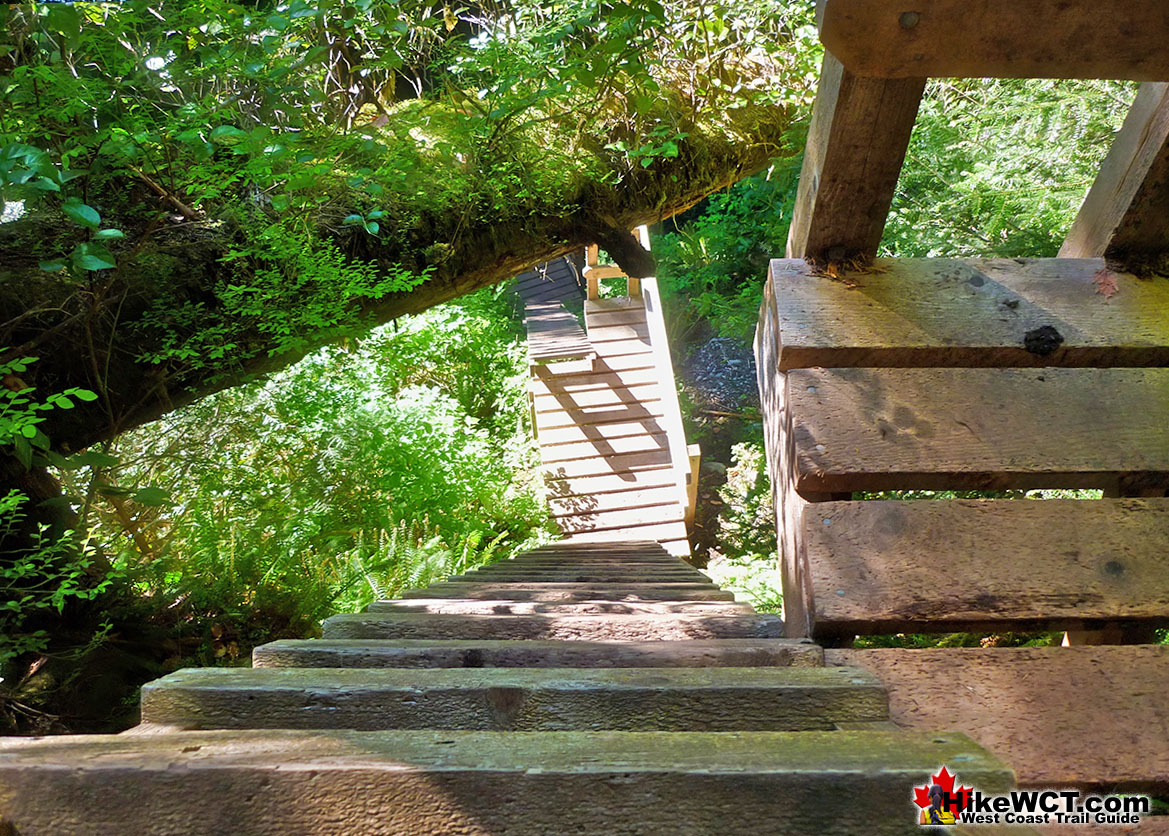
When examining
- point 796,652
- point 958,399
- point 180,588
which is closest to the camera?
point 796,652

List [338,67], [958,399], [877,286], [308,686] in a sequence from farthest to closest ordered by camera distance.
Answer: [338,67]
[877,286]
[958,399]
[308,686]

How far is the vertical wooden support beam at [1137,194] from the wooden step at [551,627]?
1301 millimetres

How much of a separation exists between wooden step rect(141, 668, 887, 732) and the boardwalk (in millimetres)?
6278

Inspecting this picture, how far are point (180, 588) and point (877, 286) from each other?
13.1 ft

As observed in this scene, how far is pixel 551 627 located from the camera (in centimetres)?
150

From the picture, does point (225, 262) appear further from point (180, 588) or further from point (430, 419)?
point (430, 419)

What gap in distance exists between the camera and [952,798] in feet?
2.13

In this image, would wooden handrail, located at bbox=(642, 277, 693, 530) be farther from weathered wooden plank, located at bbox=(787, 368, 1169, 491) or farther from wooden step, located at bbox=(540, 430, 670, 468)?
weathered wooden plank, located at bbox=(787, 368, 1169, 491)

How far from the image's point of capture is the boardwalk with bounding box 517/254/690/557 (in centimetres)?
770

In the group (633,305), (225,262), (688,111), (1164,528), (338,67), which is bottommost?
(1164,528)

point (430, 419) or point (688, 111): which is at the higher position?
point (688, 111)

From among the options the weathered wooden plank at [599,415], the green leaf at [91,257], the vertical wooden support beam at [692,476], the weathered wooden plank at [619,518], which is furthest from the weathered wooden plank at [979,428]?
the weathered wooden plank at [599,415]

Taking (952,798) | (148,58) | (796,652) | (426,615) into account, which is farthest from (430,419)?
(952,798)

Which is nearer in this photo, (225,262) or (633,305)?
(225,262)
